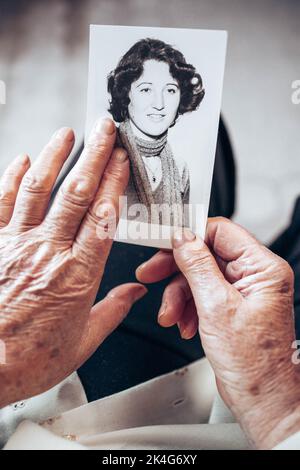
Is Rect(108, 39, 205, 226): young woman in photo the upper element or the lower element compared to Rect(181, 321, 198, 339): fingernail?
upper

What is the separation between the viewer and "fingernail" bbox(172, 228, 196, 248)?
852 millimetres

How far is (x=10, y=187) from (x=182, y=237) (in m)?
0.33

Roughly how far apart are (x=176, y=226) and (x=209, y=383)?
1.17ft

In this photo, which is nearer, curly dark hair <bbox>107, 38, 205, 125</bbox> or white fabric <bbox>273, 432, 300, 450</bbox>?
white fabric <bbox>273, 432, 300, 450</bbox>

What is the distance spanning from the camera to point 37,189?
79 centimetres

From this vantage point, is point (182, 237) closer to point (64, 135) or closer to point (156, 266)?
point (156, 266)

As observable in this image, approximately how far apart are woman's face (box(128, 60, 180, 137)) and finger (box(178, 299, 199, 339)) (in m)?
0.36

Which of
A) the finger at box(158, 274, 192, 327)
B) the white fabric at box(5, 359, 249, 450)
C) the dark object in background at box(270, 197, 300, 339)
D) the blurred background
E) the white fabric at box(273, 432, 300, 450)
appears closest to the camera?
the white fabric at box(273, 432, 300, 450)

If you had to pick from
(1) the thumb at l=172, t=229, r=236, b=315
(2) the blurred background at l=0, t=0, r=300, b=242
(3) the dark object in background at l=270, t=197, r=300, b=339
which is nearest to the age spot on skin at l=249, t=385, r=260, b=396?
(1) the thumb at l=172, t=229, r=236, b=315

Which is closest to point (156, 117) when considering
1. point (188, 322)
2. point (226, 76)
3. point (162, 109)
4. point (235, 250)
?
point (162, 109)

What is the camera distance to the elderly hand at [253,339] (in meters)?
0.77

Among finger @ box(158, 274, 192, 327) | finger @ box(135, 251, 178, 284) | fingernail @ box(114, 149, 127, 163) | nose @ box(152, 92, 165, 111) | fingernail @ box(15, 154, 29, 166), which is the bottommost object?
finger @ box(158, 274, 192, 327)

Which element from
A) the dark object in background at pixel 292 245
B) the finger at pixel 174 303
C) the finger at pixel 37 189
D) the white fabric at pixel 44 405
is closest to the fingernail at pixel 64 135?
the finger at pixel 37 189

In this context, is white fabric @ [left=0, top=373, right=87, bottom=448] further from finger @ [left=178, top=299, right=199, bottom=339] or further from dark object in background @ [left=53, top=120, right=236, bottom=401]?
finger @ [left=178, top=299, right=199, bottom=339]
